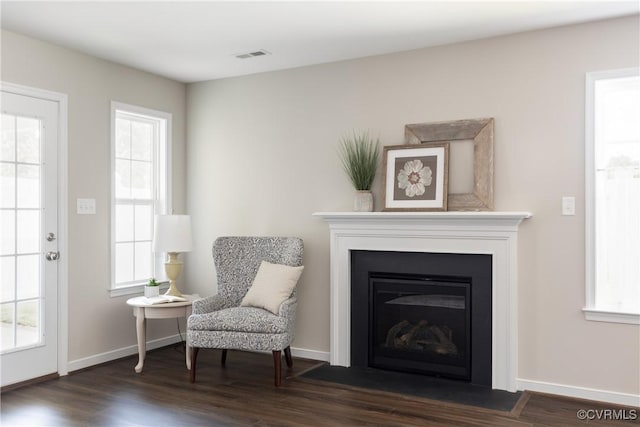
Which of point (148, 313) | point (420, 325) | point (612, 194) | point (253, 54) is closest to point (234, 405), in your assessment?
point (148, 313)

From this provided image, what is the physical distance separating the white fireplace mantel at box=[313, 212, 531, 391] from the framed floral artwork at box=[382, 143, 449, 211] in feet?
0.45

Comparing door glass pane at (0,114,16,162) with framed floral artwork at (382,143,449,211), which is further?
framed floral artwork at (382,143,449,211)

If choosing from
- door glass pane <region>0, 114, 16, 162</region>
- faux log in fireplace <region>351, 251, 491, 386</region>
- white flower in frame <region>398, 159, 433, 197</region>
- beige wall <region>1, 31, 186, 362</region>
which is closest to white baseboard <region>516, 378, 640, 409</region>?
faux log in fireplace <region>351, 251, 491, 386</region>

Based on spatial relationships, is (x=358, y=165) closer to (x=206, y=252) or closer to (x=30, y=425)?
(x=206, y=252)

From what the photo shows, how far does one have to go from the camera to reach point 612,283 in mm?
3596

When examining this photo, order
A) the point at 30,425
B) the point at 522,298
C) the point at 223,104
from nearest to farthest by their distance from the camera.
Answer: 1. the point at 30,425
2. the point at 522,298
3. the point at 223,104

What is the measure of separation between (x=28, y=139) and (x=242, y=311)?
194cm

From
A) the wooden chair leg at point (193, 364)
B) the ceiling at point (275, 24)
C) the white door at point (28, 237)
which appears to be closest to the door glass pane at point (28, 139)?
the white door at point (28, 237)

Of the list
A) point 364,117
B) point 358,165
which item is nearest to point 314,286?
point 358,165

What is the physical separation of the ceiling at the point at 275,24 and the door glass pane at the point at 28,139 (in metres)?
0.61

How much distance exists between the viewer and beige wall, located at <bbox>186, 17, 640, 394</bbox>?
142 inches

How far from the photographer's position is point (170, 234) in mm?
4461

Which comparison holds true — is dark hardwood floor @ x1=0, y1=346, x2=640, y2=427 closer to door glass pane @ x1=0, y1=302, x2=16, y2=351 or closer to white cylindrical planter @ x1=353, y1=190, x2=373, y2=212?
door glass pane @ x1=0, y1=302, x2=16, y2=351

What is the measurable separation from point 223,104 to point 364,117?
144 centimetres
